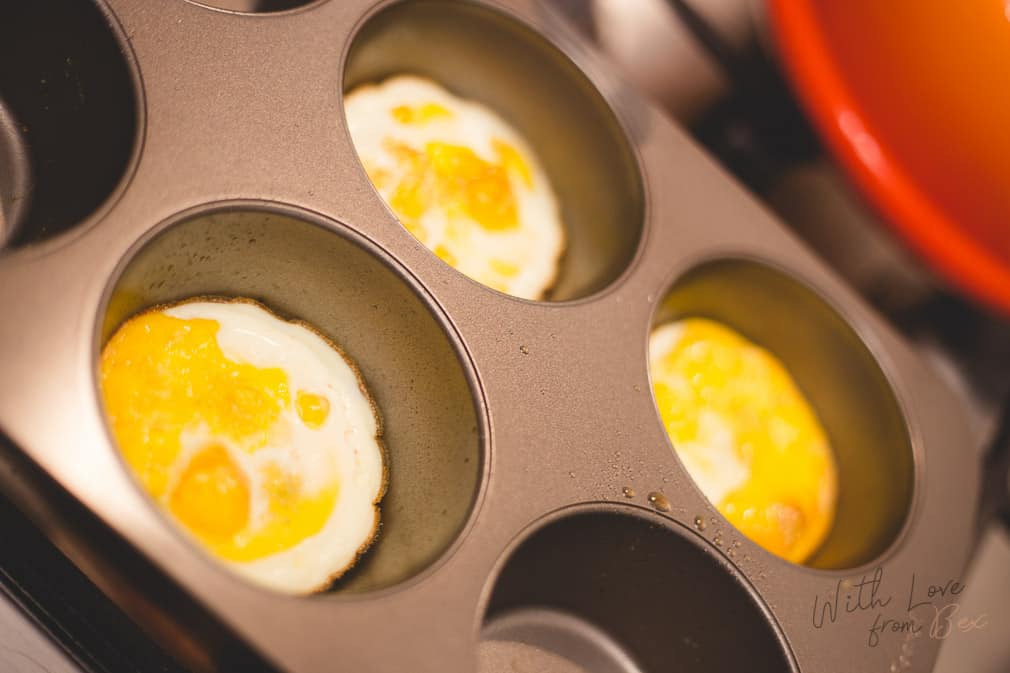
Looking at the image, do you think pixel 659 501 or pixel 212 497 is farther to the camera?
pixel 659 501

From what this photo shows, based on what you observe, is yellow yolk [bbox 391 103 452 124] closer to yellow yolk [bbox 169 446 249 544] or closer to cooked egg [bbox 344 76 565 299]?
cooked egg [bbox 344 76 565 299]

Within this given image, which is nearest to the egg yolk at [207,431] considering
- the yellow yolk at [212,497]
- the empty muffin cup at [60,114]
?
the yellow yolk at [212,497]

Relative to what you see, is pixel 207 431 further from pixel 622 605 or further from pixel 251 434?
pixel 622 605

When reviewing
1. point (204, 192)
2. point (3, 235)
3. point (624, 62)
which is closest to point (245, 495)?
point (204, 192)

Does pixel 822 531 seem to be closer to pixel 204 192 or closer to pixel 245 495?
pixel 245 495

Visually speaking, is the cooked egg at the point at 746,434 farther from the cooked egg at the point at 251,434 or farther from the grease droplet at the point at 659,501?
the cooked egg at the point at 251,434

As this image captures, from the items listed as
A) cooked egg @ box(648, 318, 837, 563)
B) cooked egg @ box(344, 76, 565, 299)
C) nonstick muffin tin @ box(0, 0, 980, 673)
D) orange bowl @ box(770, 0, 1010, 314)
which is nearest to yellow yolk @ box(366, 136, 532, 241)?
cooked egg @ box(344, 76, 565, 299)

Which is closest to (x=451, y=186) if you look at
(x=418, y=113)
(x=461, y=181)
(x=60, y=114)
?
(x=461, y=181)
